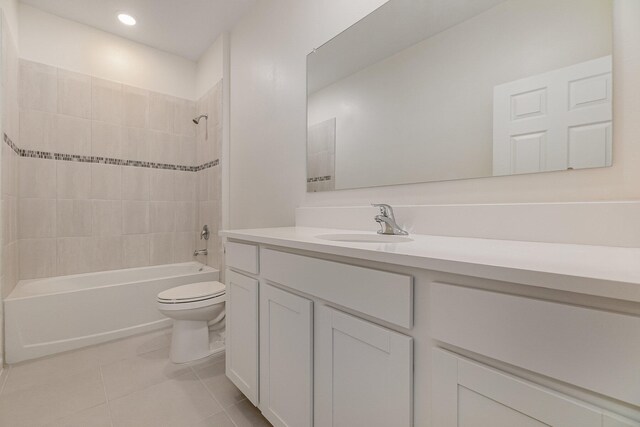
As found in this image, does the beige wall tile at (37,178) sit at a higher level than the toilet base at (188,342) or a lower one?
higher

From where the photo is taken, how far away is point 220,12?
7.46 ft

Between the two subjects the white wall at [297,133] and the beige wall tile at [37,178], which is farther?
the beige wall tile at [37,178]

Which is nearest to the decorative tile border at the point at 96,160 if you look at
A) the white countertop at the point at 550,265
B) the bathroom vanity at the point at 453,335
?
the bathroom vanity at the point at 453,335

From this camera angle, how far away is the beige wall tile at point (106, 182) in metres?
2.54

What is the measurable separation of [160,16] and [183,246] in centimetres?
213

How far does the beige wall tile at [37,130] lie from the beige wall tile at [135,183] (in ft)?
1.80

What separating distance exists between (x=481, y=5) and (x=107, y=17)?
2.87 m

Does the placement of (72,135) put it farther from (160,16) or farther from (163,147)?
(160,16)

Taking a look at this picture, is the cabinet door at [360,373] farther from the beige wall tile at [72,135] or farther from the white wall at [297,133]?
the beige wall tile at [72,135]

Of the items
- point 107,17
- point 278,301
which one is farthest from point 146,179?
point 278,301

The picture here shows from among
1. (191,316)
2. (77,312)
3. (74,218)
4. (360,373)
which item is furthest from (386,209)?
(74,218)

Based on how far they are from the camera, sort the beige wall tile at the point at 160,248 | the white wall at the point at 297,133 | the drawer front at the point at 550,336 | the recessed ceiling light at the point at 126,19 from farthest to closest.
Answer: the beige wall tile at the point at 160,248 → the recessed ceiling light at the point at 126,19 → the white wall at the point at 297,133 → the drawer front at the point at 550,336

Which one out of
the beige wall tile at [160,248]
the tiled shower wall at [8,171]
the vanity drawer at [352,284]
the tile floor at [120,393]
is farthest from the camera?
the beige wall tile at [160,248]

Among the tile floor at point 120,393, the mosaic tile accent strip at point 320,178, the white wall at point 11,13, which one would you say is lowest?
the tile floor at point 120,393
